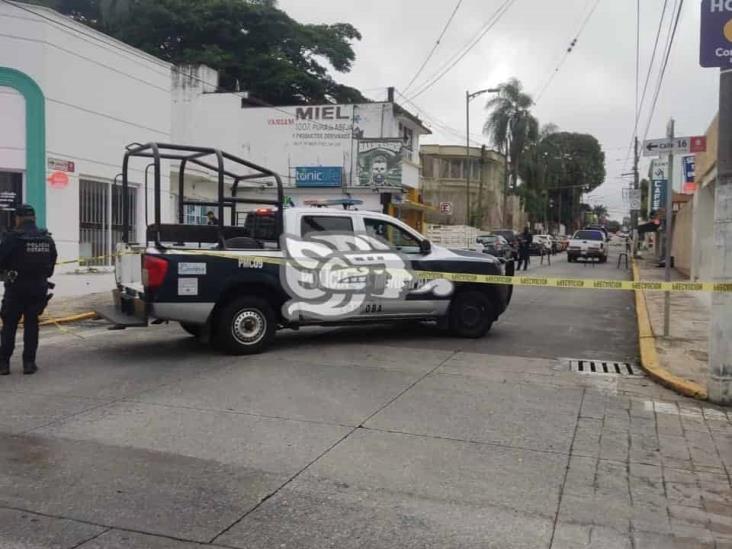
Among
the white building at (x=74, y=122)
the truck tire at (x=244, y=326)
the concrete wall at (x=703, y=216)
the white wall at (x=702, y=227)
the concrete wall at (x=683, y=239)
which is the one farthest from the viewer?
the concrete wall at (x=683, y=239)

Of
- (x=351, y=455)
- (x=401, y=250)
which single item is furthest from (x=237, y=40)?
(x=351, y=455)

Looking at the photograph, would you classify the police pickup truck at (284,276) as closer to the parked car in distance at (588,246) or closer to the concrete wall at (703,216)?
the concrete wall at (703,216)

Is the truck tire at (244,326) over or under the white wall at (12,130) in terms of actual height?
under

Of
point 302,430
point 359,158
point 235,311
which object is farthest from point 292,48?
point 302,430

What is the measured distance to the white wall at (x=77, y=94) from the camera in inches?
541

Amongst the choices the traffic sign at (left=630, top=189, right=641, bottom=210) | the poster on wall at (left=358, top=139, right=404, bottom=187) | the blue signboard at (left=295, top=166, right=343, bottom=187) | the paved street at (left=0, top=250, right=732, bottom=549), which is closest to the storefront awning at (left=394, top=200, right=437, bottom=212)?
the poster on wall at (left=358, top=139, right=404, bottom=187)

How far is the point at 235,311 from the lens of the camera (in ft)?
28.9

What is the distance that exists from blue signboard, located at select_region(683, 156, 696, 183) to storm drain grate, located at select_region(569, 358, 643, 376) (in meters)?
12.7

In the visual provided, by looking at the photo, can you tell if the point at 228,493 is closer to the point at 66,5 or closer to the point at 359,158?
the point at 359,158

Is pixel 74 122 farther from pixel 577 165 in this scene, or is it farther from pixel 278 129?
pixel 577 165

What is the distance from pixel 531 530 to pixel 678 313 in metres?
11.3

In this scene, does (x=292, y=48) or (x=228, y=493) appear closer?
(x=228, y=493)

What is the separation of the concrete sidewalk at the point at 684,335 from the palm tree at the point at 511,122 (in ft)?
118

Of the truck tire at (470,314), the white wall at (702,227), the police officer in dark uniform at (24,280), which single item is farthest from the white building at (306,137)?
the police officer in dark uniform at (24,280)
